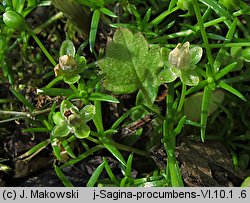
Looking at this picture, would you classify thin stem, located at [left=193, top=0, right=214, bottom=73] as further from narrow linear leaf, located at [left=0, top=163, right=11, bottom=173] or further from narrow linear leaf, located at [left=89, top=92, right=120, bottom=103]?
narrow linear leaf, located at [left=0, top=163, right=11, bottom=173]

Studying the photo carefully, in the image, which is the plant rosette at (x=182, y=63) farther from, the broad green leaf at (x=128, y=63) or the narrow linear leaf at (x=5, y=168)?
the narrow linear leaf at (x=5, y=168)

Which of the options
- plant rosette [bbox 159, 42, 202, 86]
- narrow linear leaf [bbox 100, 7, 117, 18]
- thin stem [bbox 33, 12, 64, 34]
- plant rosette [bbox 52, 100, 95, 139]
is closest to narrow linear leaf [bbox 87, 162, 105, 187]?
plant rosette [bbox 52, 100, 95, 139]

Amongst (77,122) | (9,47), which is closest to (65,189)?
(77,122)

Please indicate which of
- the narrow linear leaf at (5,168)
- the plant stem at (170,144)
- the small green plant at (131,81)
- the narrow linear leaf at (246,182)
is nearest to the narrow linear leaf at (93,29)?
the small green plant at (131,81)

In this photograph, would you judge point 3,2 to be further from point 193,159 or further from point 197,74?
point 193,159

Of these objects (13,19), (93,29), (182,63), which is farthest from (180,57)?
(13,19)

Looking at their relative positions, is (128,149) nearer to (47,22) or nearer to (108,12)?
(108,12)
